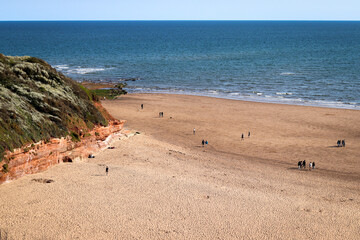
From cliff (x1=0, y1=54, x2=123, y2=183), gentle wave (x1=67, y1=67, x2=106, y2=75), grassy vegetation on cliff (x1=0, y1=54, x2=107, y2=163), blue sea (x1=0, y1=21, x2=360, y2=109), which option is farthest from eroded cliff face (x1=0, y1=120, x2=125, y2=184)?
gentle wave (x1=67, y1=67, x2=106, y2=75)

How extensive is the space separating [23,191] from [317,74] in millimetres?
70693

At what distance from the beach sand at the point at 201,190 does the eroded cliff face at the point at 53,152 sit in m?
0.68

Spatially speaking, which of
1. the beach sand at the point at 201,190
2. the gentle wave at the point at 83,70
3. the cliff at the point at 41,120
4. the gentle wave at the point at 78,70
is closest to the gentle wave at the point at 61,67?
the gentle wave at the point at 78,70

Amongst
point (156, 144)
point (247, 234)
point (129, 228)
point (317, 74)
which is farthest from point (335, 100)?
point (129, 228)

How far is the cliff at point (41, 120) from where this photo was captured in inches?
961

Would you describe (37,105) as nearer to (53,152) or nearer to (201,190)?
(53,152)

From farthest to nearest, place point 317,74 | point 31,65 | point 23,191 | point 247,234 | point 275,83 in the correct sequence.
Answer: point 317,74 < point 275,83 < point 31,65 < point 23,191 < point 247,234

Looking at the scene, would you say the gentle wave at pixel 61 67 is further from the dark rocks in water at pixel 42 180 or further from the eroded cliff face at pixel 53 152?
the dark rocks in water at pixel 42 180

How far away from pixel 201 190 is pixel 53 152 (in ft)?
38.6

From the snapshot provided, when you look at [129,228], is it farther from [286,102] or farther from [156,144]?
[286,102]

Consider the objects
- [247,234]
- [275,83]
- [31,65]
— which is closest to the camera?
[247,234]

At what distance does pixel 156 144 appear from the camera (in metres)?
36.6

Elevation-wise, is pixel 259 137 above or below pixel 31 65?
below

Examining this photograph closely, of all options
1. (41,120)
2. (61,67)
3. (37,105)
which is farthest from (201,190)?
(61,67)
